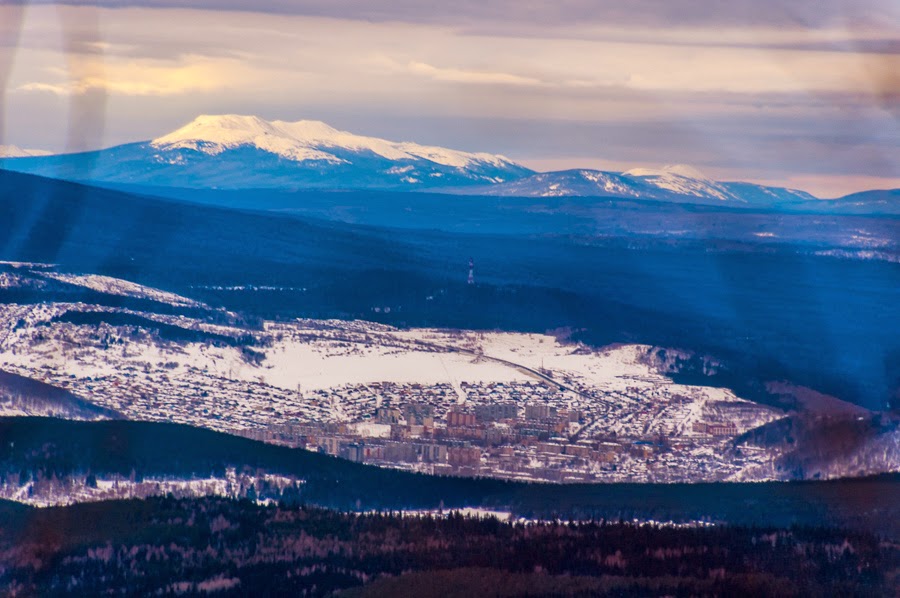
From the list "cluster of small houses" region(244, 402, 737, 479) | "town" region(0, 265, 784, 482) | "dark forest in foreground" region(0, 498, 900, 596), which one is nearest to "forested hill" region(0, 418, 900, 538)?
"town" region(0, 265, 784, 482)

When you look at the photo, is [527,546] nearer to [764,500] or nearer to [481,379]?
[764,500]

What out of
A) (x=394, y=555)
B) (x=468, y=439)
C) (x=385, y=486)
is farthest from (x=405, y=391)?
(x=394, y=555)

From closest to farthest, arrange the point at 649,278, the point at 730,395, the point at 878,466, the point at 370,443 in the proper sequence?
the point at 878,466, the point at 370,443, the point at 730,395, the point at 649,278

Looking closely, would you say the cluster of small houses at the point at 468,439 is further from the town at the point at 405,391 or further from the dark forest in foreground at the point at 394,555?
the dark forest in foreground at the point at 394,555

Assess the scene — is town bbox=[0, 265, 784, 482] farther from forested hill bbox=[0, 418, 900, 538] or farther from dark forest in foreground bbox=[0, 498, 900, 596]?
dark forest in foreground bbox=[0, 498, 900, 596]

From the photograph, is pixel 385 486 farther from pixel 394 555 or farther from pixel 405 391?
pixel 405 391

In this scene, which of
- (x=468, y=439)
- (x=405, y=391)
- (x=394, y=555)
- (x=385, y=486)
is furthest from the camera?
(x=405, y=391)

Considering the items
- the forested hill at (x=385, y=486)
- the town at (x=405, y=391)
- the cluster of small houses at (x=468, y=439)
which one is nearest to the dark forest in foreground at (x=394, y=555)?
the forested hill at (x=385, y=486)

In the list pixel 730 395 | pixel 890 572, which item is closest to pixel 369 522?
pixel 890 572
